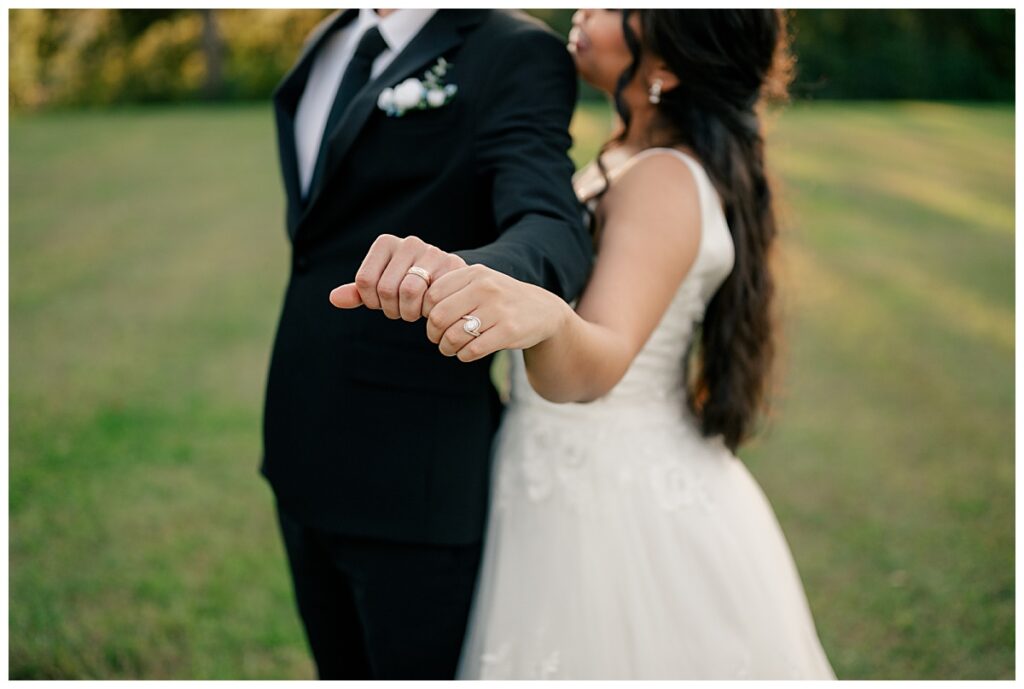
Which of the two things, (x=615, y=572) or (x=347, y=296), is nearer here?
(x=347, y=296)

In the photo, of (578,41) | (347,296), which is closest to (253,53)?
(578,41)

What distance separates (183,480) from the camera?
4.29 meters

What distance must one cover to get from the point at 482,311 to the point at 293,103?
3.33 feet

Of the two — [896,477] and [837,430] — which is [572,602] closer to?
[896,477]

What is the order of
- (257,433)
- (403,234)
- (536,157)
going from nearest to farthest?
(536,157), (403,234), (257,433)

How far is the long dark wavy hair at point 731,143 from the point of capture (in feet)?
5.63

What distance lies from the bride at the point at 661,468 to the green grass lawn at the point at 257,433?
382 millimetres

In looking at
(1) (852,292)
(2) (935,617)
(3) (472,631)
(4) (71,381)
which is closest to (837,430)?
(2) (935,617)

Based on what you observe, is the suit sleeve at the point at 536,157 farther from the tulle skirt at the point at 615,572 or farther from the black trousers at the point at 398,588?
the black trousers at the point at 398,588

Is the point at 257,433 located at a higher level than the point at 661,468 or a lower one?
lower

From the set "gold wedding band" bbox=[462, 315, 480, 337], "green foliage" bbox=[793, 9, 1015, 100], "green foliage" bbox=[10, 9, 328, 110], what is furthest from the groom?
"green foliage" bbox=[793, 9, 1015, 100]

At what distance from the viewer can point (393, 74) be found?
1585 mm

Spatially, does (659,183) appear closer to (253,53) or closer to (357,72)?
(357,72)

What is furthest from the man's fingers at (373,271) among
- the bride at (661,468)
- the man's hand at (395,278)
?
the bride at (661,468)
